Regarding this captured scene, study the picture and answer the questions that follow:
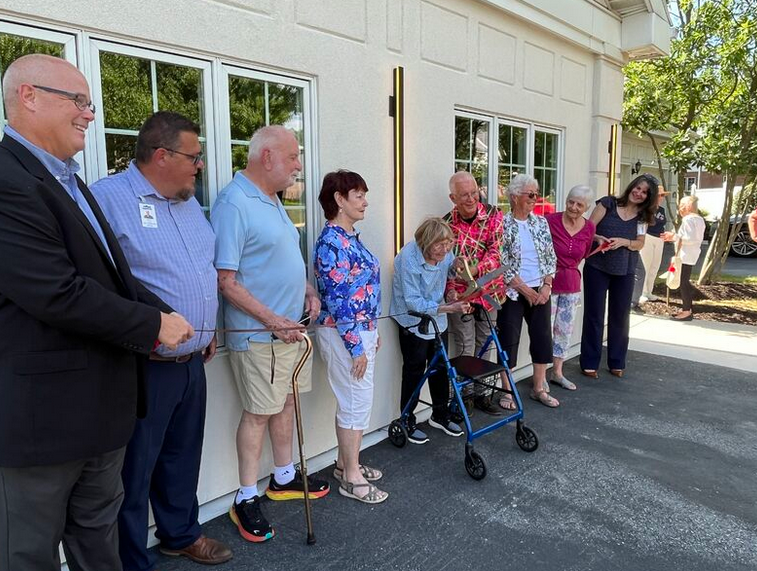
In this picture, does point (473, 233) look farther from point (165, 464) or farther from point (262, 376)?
point (165, 464)

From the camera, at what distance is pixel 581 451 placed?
3.75 m

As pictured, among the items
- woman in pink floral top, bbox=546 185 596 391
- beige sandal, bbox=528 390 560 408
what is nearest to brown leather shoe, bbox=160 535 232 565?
beige sandal, bbox=528 390 560 408

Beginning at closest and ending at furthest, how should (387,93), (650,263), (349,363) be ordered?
1. (349,363)
2. (387,93)
3. (650,263)

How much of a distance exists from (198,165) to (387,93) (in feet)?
5.86

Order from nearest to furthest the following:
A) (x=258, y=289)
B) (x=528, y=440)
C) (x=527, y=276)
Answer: (x=258, y=289)
(x=528, y=440)
(x=527, y=276)

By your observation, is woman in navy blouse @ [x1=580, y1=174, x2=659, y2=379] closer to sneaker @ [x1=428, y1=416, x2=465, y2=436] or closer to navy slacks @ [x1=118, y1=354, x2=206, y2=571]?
sneaker @ [x1=428, y1=416, x2=465, y2=436]

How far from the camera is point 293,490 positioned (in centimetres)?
310

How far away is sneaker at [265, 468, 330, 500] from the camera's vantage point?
10.1ft

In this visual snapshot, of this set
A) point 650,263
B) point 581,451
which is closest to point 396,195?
point 581,451

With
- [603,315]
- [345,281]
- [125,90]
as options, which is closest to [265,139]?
[125,90]

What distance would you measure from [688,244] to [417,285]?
20.5 feet

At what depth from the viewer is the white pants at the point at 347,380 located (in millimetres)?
3057

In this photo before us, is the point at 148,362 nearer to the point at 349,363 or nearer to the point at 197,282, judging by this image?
the point at 197,282

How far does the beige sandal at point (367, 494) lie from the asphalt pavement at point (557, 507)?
4 cm
